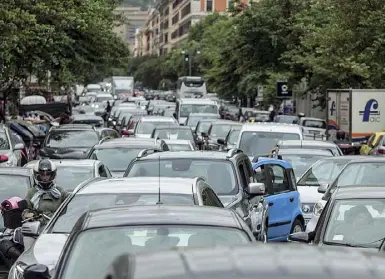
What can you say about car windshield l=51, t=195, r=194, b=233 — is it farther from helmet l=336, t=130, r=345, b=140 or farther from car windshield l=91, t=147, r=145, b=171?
helmet l=336, t=130, r=345, b=140

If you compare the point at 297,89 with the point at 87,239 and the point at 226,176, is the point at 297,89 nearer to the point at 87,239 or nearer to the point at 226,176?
the point at 226,176

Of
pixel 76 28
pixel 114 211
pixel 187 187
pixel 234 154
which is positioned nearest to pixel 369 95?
pixel 76 28

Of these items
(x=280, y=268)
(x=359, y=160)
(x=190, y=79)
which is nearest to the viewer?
(x=280, y=268)

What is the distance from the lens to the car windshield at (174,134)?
91.8 ft

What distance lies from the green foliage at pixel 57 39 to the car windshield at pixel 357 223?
57.1ft

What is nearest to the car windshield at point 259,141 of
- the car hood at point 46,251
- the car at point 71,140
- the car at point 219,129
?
the car at point 71,140

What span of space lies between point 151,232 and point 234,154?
696 cm

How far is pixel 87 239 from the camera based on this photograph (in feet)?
22.0

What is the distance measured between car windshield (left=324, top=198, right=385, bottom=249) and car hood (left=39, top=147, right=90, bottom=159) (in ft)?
40.8

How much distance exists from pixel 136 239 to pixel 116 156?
12905 millimetres

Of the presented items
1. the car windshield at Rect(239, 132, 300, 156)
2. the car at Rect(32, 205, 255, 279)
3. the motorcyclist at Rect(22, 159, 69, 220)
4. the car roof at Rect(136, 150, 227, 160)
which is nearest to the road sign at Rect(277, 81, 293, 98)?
the car windshield at Rect(239, 132, 300, 156)

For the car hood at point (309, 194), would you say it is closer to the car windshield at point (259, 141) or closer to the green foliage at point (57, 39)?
the car windshield at point (259, 141)

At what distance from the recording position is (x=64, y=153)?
938 inches

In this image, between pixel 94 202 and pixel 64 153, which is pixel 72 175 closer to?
pixel 94 202
